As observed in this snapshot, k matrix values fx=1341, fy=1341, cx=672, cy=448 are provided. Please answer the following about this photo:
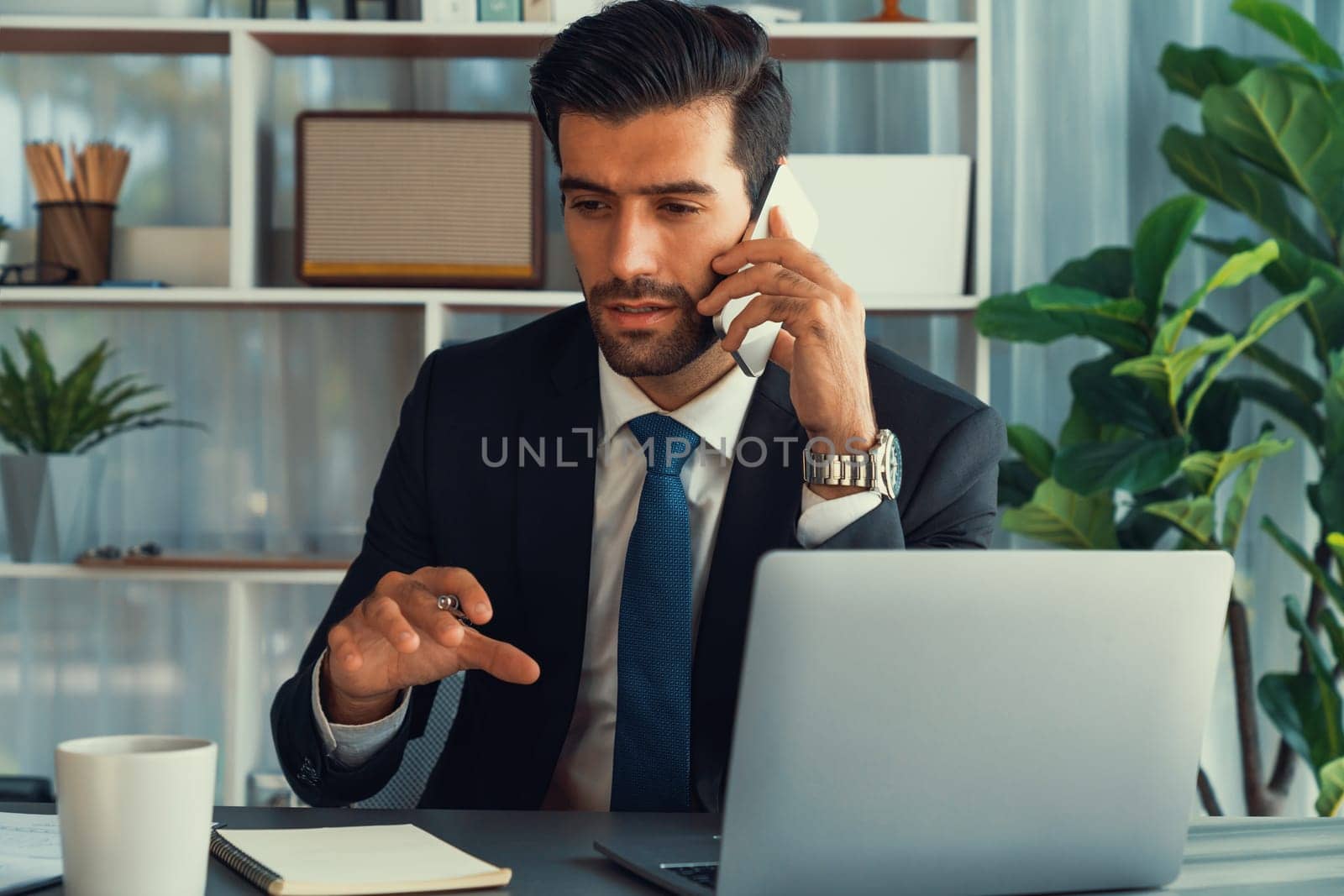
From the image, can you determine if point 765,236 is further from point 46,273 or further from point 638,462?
point 46,273

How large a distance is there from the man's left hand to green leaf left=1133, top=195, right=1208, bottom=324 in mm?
1108

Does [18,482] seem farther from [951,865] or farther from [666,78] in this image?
[951,865]

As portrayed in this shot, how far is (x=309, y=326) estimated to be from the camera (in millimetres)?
2709

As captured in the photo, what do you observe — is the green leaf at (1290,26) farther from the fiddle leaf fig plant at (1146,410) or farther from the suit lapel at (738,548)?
the suit lapel at (738,548)

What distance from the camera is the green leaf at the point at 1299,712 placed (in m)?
2.27

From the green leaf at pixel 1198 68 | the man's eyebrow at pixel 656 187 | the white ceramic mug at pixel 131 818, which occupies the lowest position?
the white ceramic mug at pixel 131 818

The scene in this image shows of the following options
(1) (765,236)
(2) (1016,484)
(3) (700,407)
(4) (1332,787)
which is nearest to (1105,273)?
(2) (1016,484)

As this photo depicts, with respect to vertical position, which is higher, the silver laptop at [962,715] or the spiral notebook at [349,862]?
the silver laptop at [962,715]

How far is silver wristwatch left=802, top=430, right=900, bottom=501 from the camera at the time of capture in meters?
1.24

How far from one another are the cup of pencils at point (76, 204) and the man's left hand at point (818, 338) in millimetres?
1618

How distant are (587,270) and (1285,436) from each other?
1.80m

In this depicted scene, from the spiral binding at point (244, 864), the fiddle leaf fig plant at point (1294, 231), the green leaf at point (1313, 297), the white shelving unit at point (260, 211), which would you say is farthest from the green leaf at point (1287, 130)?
the spiral binding at point (244, 864)

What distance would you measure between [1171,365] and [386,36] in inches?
58.7

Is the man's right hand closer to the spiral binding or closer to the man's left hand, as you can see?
the spiral binding
